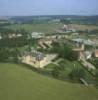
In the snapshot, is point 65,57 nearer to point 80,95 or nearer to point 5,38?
point 80,95

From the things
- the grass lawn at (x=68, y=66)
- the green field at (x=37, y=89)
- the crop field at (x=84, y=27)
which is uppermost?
the crop field at (x=84, y=27)

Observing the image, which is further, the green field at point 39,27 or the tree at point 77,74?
the green field at point 39,27

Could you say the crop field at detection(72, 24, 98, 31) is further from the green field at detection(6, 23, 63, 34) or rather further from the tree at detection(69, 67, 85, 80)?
the tree at detection(69, 67, 85, 80)

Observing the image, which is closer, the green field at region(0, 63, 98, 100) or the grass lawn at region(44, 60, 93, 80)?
the green field at region(0, 63, 98, 100)

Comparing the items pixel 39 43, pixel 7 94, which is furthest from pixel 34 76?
pixel 39 43

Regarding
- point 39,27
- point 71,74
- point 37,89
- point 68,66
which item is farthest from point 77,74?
point 39,27

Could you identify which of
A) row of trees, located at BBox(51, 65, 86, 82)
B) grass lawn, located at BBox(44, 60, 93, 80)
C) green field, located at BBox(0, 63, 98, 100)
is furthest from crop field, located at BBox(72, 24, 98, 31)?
green field, located at BBox(0, 63, 98, 100)

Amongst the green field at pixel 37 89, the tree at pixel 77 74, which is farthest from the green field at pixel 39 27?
the green field at pixel 37 89

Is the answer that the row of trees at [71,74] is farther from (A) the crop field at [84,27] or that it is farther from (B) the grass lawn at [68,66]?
(A) the crop field at [84,27]

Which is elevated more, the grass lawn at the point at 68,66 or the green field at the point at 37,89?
the green field at the point at 37,89
